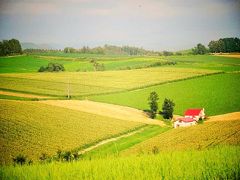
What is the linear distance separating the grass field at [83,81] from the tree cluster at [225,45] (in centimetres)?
360

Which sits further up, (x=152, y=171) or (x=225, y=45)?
(x=225, y=45)

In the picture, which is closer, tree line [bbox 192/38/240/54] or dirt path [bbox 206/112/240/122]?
tree line [bbox 192/38/240/54]

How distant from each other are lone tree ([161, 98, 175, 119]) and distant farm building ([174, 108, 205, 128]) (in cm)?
57

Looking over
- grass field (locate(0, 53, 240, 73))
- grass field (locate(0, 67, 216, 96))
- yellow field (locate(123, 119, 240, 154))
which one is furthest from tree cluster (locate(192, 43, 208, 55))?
yellow field (locate(123, 119, 240, 154))

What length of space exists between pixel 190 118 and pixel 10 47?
32.2 feet

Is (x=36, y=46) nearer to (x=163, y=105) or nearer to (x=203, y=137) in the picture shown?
(x=163, y=105)

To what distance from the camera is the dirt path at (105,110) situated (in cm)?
1870

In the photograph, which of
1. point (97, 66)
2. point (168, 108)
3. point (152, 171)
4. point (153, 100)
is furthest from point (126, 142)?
point (152, 171)

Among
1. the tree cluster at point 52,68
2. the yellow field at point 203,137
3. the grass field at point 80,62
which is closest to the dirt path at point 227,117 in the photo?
the yellow field at point 203,137

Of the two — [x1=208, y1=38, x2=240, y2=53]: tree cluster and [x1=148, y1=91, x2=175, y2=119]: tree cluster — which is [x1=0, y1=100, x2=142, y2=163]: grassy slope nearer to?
[x1=148, y1=91, x2=175, y2=119]: tree cluster

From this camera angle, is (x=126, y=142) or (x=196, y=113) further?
(x=126, y=142)

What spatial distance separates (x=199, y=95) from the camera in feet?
51.4

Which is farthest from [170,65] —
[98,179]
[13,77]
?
[98,179]

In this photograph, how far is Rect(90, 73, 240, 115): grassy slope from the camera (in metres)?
12.5
